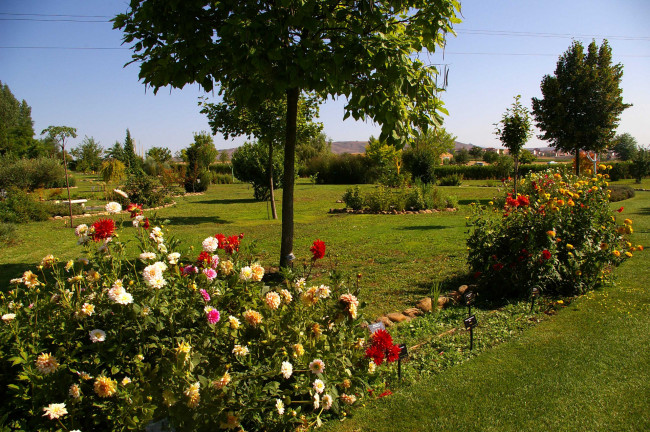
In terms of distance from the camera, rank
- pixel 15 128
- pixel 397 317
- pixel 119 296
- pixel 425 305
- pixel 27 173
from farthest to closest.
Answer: pixel 15 128 → pixel 27 173 → pixel 425 305 → pixel 397 317 → pixel 119 296

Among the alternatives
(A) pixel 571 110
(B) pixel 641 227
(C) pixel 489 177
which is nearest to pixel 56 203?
(B) pixel 641 227

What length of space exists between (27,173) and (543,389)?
21858 millimetres

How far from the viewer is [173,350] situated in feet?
6.95

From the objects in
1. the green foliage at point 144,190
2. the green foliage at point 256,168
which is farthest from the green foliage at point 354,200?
the green foliage at point 144,190

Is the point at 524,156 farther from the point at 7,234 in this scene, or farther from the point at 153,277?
the point at 153,277

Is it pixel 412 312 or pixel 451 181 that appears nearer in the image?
pixel 412 312

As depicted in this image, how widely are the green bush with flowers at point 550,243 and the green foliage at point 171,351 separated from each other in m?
2.94

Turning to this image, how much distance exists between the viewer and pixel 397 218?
510 inches

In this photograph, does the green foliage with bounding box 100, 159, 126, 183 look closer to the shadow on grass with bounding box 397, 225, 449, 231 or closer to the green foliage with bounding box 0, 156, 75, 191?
the green foliage with bounding box 0, 156, 75, 191

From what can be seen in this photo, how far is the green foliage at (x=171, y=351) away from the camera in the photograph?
2004 mm

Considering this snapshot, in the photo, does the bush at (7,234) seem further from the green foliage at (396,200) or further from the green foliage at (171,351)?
the green foliage at (396,200)

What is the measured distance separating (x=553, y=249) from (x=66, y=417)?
475 cm

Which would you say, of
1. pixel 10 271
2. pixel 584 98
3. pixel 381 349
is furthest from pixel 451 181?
pixel 381 349

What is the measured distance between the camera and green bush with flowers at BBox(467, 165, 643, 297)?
189 inches
